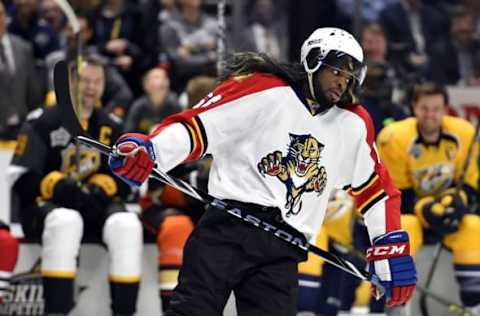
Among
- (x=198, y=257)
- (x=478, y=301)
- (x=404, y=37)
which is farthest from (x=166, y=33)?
(x=198, y=257)

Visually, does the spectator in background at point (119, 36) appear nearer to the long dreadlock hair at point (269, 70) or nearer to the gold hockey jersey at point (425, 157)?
the gold hockey jersey at point (425, 157)

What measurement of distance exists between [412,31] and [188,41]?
1.47 metres

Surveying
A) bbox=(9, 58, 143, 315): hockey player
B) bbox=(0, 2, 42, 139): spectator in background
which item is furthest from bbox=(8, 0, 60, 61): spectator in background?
bbox=(9, 58, 143, 315): hockey player

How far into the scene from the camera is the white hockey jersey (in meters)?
4.17

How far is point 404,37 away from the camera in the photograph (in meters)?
8.21

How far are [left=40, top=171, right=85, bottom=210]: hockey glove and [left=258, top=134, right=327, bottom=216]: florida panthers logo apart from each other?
→ 5.99ft

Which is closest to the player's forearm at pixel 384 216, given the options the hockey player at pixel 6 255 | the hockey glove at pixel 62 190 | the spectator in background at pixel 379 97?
the hockey glove at pixel 62 190

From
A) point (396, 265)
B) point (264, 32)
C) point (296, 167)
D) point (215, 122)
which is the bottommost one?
point (396, 265)

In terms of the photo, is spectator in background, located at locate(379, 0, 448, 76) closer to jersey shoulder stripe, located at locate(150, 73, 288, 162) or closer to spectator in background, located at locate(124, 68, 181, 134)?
spectator in background, located at locate(124, 68, 181, 134)

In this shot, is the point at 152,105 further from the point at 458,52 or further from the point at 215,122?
the point at 215,122

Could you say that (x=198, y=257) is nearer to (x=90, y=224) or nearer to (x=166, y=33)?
(x=90, y=224)

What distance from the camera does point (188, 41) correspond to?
303 inches

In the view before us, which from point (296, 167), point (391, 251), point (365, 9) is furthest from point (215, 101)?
point (365, 9)

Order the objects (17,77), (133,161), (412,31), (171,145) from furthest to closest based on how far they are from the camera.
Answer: (412,31)
(17,77)
(171,145)
(133,161)
